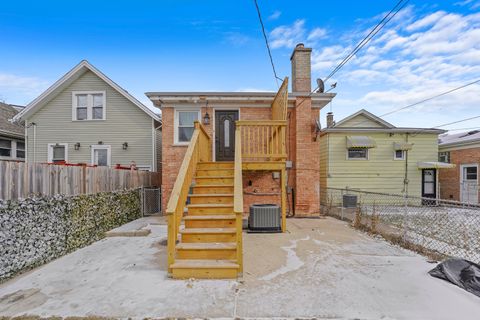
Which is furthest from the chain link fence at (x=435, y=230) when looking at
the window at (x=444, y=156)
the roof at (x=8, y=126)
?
the roof at (x=8, y=126)

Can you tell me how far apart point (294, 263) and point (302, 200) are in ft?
14.4

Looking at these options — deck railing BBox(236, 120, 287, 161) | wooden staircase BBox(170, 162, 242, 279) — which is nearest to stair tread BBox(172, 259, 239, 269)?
wooden staircase BBox(170, 162, 242, 279)

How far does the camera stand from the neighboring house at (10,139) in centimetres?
1245

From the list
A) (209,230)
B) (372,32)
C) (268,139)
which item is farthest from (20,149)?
(372,32)

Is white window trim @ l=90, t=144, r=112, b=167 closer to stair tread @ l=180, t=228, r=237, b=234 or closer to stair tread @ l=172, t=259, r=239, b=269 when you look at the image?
stair tread @ l=180, t=228, r=237, b=234

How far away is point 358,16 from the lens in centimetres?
659

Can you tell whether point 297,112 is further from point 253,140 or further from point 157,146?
point 157,146

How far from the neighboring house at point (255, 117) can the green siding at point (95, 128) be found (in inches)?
145

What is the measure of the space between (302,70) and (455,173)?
11.5m

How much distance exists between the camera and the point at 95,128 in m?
11.6

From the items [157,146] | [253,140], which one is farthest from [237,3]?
[157,146]

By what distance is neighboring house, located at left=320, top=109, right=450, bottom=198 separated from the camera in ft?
40.7

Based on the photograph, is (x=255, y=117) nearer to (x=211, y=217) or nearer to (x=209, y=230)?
(x=211, y=217)

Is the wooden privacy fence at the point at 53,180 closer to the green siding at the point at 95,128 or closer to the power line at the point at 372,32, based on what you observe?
the green siding at the point at 95,128
